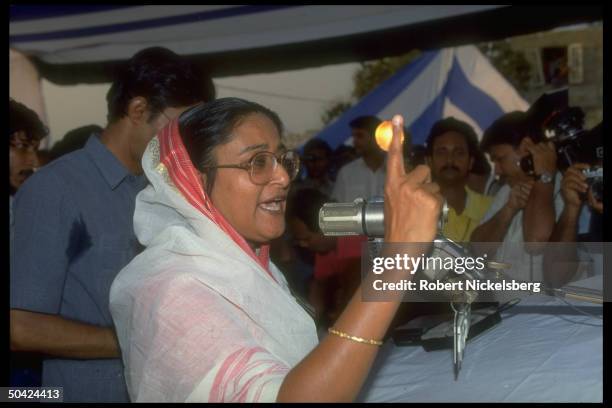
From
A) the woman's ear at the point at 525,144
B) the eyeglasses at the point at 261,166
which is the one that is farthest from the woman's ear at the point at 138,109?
the woman's ear at the point at 525,144

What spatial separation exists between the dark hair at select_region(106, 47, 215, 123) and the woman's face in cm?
61

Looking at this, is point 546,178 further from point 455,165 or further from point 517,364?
point 517,364

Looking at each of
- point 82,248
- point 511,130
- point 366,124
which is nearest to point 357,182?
point 366,124

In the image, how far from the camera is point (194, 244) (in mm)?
1174

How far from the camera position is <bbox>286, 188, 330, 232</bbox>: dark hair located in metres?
3.37

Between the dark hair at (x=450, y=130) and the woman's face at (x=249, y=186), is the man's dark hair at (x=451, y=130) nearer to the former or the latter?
the dark hair at (x=450, y=130)

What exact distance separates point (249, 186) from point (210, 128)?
0.45 ft

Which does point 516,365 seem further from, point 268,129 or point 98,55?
point 98,55

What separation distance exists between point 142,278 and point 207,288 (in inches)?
5.1

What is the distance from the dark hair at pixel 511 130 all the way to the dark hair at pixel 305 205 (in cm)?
93

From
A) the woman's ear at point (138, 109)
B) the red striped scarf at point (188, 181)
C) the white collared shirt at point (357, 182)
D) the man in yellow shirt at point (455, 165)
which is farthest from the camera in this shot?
the white collared shirt at point (357, 182)

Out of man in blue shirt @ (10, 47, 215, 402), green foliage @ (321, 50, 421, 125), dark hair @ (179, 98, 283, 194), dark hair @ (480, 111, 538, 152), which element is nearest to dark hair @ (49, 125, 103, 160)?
man in blue shirt @ (10, 47, 215, 402)

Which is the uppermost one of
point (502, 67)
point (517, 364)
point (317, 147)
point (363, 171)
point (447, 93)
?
point (502, 67)

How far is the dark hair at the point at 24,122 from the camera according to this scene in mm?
2766
